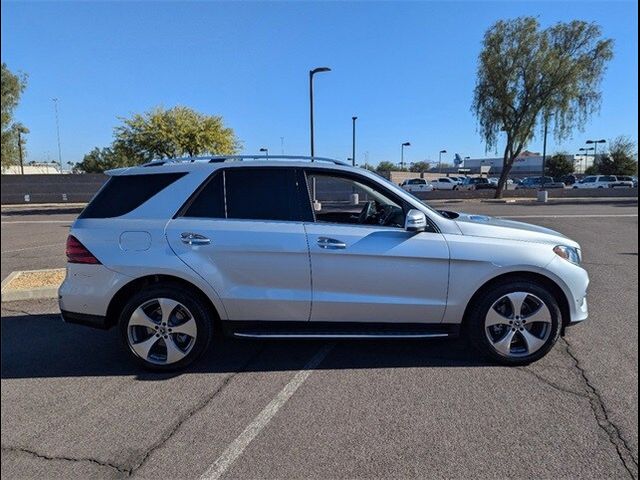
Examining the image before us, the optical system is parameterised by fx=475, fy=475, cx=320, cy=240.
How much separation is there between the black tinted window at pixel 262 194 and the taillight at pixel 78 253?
116cm

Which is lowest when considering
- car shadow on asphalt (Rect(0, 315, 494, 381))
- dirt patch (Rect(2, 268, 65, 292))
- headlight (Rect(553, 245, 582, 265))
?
car shadow on asphalt (Rect(0, 315, 494, 381))

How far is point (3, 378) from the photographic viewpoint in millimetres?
3863

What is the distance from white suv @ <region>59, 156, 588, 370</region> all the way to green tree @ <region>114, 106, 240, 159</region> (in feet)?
83.0

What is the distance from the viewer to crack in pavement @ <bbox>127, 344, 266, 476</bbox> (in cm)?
276

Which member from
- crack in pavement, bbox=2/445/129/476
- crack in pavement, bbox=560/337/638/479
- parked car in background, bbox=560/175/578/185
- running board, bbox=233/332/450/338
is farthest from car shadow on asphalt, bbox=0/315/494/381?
parked car in background, bbox=560/175/578/185

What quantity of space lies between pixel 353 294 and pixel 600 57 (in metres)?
35.3

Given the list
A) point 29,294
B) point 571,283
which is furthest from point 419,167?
point 571,283

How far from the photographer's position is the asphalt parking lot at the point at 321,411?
2.73 meters

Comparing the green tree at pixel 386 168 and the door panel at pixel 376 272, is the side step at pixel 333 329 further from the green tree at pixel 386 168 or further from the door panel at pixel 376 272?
the green tree at pixel 386 168

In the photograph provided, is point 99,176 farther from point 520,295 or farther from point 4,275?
point 520,295

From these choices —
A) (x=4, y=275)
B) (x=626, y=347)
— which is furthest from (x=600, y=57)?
(x=4, y=275)

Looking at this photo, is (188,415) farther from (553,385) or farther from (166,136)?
(166,136)

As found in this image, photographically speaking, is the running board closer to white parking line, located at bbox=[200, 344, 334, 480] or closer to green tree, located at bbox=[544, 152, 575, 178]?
white parking line, located at bbox=[200, 344, 334, 480]

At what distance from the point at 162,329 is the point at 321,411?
151 centimetres
